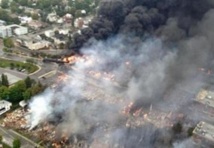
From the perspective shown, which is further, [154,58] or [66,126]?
[154,58]

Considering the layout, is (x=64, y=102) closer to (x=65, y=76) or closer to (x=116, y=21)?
(x=65, y=76)

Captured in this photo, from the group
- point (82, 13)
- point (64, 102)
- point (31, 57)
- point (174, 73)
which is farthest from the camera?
point (82, 13)

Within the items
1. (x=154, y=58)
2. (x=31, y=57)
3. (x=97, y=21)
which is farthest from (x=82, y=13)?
A: (x=154, y=58)

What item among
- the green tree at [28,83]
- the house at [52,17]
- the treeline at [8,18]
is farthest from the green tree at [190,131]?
the treeline at [8,18]

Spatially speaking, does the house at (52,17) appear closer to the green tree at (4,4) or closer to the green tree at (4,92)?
the green tree at (4,4)

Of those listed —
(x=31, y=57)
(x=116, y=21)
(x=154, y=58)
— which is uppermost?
(x=116, y=21)

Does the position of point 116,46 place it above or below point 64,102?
above
